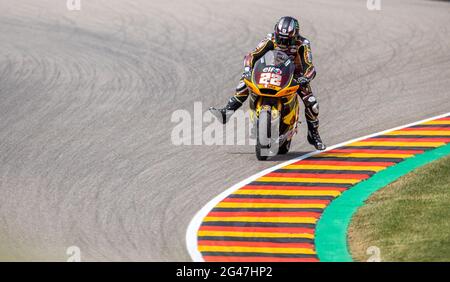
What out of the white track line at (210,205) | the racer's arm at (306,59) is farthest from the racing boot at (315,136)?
the racer's arm at (306,59)

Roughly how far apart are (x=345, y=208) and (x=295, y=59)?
3.09 metres

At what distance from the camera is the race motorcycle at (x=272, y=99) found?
625 inches

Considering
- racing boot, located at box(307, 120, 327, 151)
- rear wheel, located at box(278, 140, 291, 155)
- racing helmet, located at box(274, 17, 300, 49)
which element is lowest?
rear wheel, located at box(278, 140, 291, 155)

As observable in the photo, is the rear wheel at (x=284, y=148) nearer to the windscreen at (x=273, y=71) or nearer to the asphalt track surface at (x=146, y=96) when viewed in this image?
the asphalt track surface at (x=146, y=96)

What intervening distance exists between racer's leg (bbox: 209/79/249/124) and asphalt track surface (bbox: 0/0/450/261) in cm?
62

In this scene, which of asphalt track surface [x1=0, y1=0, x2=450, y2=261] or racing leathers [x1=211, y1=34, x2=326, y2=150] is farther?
racing leathers [x1=211, y1=34, x2=326, y2=150]

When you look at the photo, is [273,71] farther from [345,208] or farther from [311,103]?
[345,208]

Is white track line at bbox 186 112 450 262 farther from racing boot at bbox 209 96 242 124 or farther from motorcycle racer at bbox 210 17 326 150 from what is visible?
racing boot at bbox 209 96 242 124

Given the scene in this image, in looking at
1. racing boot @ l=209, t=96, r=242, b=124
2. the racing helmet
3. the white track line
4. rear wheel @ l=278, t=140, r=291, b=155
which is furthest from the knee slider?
racing boot @ l=209, t=96, r=242, b=124

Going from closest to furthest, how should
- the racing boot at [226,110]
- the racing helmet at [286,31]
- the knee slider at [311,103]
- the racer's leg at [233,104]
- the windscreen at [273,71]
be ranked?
the windscreen at [273,71], the racing helmet at [286,31], the knee slider at [311,103], the racer's leg at [233,104], the racing boot at [226,110]

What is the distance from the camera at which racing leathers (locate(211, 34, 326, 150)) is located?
16438 millimetres

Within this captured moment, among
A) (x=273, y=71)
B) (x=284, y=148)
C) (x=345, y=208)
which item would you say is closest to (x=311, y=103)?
(x=284, y=148)
